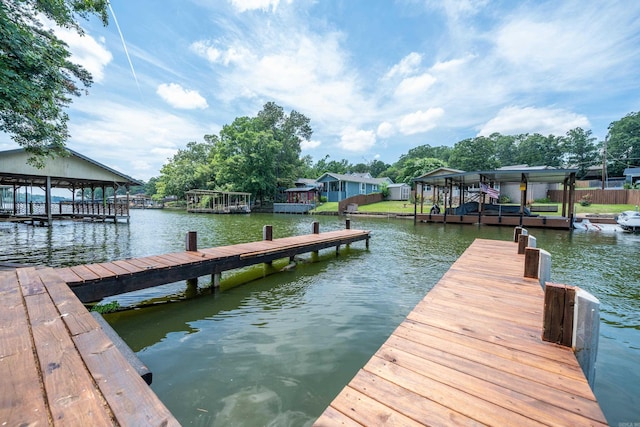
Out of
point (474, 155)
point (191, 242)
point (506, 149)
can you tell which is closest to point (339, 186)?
point (474, 155)

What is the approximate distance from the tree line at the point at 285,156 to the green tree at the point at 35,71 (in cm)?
2987

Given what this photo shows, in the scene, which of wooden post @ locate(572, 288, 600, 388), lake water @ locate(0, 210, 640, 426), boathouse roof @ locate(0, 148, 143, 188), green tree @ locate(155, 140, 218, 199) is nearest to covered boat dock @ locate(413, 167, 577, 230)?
lake water @ locate(0, 210, 640, 426)

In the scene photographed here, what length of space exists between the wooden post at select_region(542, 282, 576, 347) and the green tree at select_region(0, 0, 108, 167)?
9295mm

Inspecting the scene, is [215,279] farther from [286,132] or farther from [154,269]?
[286,132]

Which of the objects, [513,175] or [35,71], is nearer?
[35,71]

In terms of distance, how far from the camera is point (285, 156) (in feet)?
160

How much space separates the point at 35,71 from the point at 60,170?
529 inches

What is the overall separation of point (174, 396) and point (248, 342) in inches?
45.9

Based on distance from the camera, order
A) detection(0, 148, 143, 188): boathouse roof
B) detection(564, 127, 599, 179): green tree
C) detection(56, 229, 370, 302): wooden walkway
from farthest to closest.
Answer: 1. detection(564, 127, 599, 179): green tree
2. detection(0, 148, 143, 188): boathouse roof
3. detection(56, 229, 370, 302): wooden walkway

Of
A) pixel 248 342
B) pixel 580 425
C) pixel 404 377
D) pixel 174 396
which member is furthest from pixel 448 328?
pixel 174 396

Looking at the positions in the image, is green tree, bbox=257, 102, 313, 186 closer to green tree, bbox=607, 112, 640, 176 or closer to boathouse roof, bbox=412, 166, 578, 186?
boathouse roof, bbox=412, 166, 578, 186

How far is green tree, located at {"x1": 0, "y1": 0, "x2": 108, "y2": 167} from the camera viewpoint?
5.88m

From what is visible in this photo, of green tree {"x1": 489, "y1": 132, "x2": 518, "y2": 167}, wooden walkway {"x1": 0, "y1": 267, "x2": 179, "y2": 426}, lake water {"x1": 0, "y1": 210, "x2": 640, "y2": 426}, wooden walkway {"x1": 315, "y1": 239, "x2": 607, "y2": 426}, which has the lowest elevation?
lake water {"x1": 0, "y1": 210, "x2": 640, "y2": 426}

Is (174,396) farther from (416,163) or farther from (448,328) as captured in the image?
(416,163)
